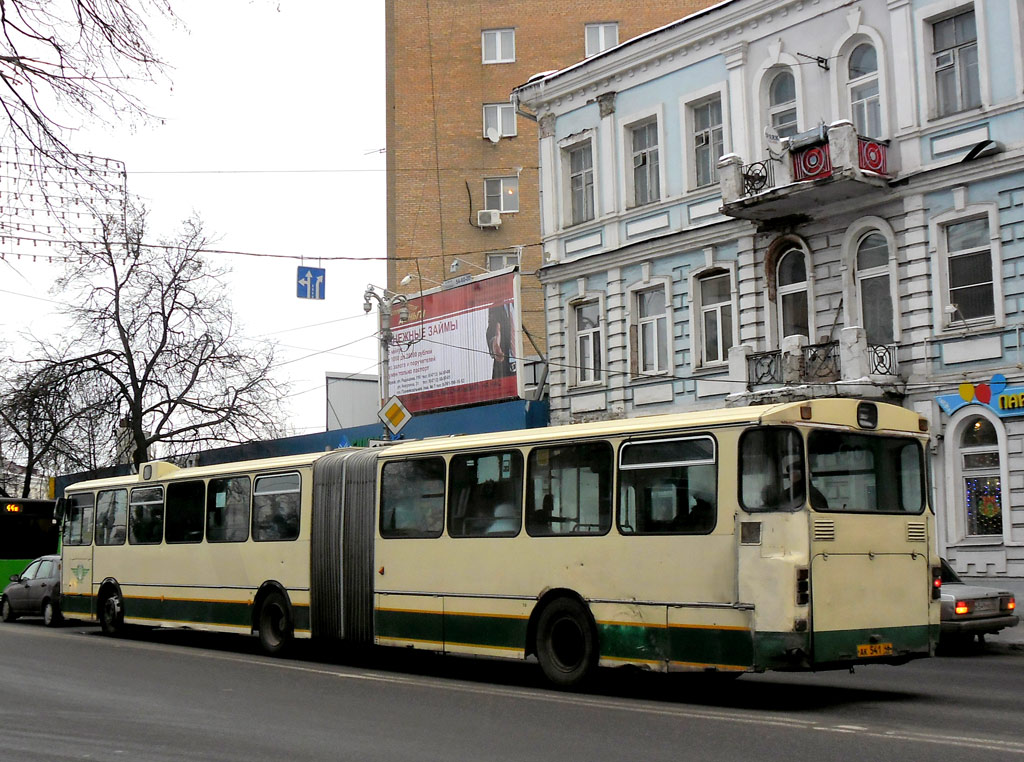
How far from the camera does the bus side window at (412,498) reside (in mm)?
14648

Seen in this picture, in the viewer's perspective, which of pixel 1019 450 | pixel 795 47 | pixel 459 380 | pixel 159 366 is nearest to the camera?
pixel 1019 450

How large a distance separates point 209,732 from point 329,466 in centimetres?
707

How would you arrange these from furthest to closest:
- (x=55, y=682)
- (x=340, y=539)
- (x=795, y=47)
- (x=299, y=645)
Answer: (x=795, y=47)
(x=299, y=645)
(x=340, y=539)
(x=55, y=682)

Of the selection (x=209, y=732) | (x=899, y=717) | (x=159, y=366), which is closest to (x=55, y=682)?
(x=209, y=732)

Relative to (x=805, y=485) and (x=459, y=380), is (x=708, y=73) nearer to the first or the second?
(x=459, y=380)

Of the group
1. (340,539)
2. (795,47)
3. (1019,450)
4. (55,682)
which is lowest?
(55,682)

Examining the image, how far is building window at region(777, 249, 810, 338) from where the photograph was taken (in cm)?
2459

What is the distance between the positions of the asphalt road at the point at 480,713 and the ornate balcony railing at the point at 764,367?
333 inches

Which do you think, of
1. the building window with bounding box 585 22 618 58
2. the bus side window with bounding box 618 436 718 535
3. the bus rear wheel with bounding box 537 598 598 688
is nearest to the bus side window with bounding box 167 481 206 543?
the bus rear wheel with bounding box 537 598 598 688

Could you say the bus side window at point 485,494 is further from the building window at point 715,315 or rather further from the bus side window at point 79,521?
the building window at point 715,315

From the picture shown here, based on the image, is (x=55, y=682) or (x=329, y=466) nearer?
(x=55, y=682)

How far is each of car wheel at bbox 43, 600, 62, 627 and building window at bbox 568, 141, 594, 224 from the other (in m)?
14.1

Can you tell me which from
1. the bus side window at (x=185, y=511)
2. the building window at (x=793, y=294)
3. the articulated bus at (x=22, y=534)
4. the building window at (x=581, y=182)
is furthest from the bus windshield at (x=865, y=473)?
the articulated bus at (x=22, y=534)

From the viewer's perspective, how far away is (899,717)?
10.3 m
